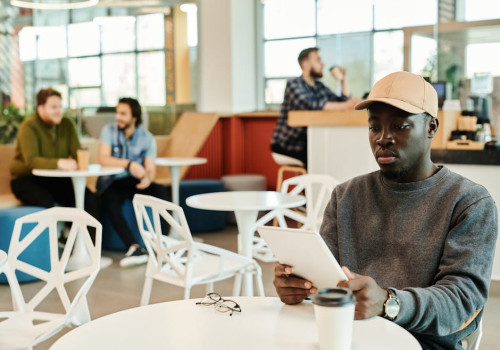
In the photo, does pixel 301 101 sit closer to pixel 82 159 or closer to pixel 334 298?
pixel 82 159

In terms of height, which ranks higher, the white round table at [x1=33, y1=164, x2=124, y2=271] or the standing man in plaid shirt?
the standing man in plaid shirt

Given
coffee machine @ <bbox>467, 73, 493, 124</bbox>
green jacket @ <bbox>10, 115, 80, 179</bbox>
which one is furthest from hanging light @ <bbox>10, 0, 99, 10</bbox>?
coffee machine @ <bbox>467, 73, 493, 124</bbox>

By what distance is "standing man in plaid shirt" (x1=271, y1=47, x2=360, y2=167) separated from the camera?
623cm

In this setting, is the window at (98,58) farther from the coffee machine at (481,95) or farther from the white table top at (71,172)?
the coffee machine at (481,95)

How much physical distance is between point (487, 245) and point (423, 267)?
178mm

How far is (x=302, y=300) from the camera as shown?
1.79m

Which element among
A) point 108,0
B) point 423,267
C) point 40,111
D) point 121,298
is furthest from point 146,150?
point 423,267

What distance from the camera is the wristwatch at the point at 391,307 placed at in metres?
1.65

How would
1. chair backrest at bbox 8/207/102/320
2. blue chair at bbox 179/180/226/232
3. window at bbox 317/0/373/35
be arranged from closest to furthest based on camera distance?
1. chair backrest at bbox 8/207/102/320
2. blue chair at bbox 179/180/226/232
3. window at bbox 317/0/373/35

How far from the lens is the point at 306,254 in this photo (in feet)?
5.31

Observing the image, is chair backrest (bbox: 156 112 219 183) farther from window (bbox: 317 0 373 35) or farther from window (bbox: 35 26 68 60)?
window (bbox: 317 0 373 35)

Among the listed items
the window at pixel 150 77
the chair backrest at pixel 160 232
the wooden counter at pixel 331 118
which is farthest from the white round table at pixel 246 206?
the window at pixel 150 77

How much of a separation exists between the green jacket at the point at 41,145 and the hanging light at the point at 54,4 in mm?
2296

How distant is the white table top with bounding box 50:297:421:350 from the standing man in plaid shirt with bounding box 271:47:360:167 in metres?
4.36
